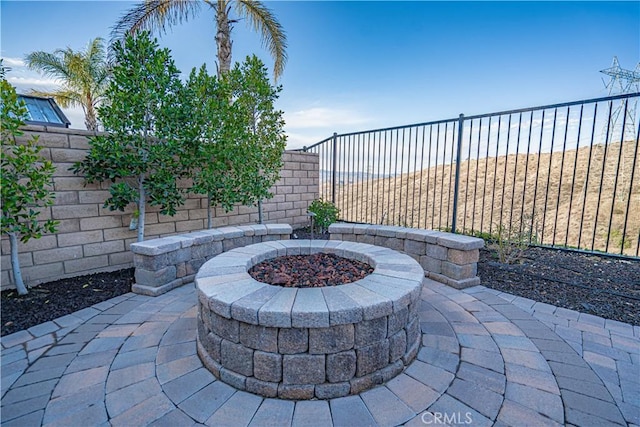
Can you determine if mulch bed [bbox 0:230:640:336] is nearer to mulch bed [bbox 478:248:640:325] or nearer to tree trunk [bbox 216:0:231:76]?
mulch bed [bbox 478:248:640:325]

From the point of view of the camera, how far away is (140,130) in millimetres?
3279

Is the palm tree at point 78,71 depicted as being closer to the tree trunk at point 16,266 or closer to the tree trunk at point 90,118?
the tree trunk at point 90,118

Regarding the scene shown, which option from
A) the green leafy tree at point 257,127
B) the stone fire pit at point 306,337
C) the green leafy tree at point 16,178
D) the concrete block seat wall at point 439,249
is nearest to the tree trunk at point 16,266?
the green leafy tree at point 16,178

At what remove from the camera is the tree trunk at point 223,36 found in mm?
5695

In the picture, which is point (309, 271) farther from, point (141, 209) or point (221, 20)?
point (221, 20)

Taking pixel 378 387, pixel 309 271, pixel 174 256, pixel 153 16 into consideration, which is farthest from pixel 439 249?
pixel 153 16

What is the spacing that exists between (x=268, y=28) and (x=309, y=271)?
6.13m

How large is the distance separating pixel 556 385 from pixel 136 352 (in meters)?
2.57

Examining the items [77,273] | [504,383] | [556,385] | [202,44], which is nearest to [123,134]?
[77,273]

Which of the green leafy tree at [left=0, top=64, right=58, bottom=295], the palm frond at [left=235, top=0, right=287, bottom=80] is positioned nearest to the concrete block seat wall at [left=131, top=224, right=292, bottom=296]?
the green leafy tree at [left=0, top=64, right=58, bottom=295]

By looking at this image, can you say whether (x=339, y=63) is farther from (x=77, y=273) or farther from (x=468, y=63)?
(x=77, y=273)

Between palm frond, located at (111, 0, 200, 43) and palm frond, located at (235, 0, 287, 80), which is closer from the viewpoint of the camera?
palm frond, located at (111, 0, 200, 43)

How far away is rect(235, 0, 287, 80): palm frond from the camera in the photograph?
5836mm

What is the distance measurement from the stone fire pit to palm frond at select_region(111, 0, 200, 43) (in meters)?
6.03
